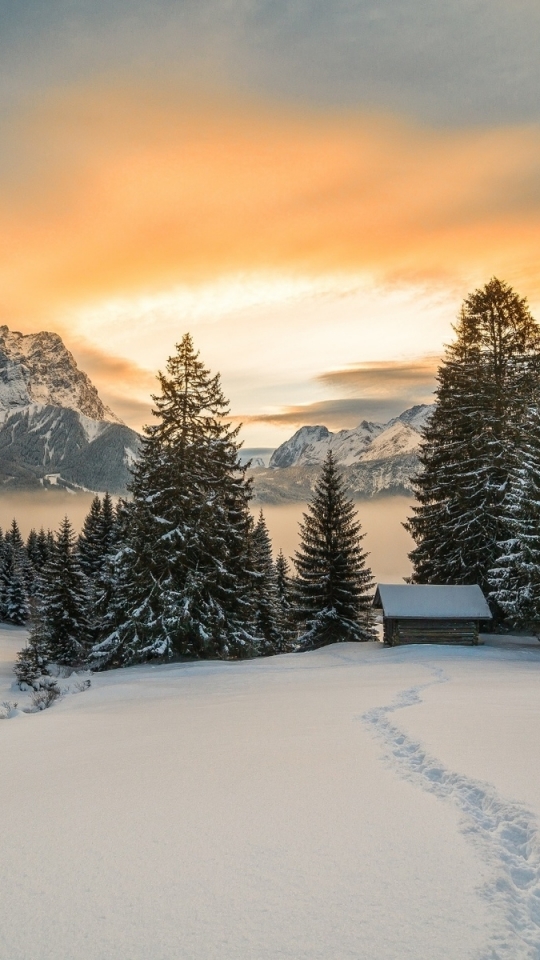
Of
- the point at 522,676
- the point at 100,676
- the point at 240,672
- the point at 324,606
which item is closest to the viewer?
the point at 522,676

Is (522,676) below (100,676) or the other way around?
the other way around

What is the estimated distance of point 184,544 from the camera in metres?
25.4

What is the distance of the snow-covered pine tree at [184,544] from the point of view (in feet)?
81.9

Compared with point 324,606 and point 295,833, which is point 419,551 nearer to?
point 324,606

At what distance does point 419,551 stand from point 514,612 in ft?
28.0

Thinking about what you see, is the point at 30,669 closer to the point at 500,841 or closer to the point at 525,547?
the point at 525,547

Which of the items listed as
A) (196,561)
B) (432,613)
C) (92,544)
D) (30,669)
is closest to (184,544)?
(196,561)

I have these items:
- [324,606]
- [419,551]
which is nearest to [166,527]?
[324,606]

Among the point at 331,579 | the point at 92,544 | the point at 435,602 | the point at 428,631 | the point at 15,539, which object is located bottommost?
the point at 428,631

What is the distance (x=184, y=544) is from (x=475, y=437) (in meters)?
15.7

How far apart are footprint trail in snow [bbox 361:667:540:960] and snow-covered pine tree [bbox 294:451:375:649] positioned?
2450cm

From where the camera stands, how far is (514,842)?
4.53m

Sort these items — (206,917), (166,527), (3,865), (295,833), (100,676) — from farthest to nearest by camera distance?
(166,527), (100,676), (295,833), (3,865), (206,917)

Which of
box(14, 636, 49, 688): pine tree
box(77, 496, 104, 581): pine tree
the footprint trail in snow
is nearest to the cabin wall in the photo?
box(14, 636, 49, 688): pine tree
